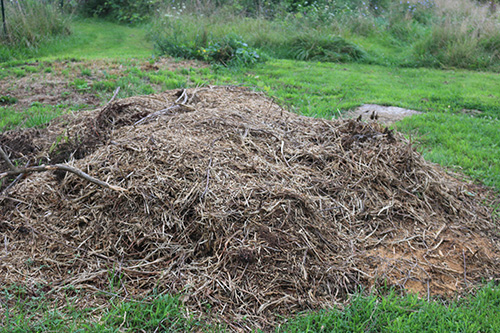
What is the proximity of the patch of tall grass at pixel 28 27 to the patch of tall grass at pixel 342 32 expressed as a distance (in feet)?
7.79

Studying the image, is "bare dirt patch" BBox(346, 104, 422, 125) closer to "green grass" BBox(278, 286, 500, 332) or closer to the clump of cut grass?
A: "green grass" BBox(278, 286, 500, 332)

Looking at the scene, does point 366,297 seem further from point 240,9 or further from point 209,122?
point 240,9

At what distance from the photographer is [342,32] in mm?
11133

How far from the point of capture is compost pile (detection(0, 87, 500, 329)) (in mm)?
2459

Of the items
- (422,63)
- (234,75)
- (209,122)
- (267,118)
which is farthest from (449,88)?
(209,122)

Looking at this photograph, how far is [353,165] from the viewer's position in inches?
136

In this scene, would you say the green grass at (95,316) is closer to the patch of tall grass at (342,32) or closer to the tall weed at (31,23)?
the patch of tall grass at (342,32)

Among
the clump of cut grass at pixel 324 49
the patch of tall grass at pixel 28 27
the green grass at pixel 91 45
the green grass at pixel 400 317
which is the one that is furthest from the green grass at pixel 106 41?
the green grass at pixel 400 317

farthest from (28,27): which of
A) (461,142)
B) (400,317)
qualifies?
(400,317)

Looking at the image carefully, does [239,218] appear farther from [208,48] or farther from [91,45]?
[91,45]

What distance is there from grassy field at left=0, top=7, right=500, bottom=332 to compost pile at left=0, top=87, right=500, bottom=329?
6.0 inches

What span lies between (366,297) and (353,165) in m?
1.32

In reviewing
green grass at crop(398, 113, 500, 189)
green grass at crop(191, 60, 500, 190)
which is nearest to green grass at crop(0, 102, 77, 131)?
green grass at crop(191, 60, 500, 190)

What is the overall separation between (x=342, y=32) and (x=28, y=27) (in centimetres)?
780
